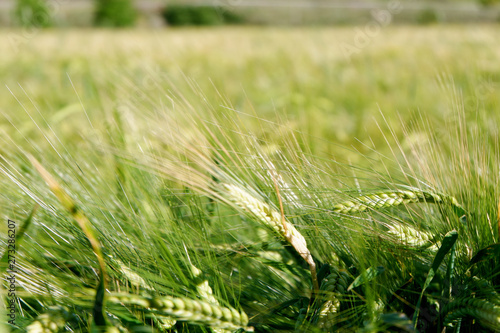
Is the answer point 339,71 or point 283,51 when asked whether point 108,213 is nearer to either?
point 339,71

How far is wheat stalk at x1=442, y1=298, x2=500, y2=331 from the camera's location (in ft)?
1.18

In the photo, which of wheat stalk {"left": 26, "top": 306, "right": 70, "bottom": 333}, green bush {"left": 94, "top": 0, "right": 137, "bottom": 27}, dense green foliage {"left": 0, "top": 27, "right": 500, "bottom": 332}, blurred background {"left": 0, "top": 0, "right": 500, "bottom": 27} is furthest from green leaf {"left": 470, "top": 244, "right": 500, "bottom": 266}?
green bush {"left": 94, "top": 0, "right": 137, "bottom": 27}

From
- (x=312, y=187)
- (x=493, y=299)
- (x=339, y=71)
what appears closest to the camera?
(x=493, y=299)

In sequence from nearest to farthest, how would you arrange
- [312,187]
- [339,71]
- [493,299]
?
[493,299] < [312,187] < [339,71]

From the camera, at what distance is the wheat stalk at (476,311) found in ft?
1.18

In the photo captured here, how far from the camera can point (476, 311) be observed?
369mm

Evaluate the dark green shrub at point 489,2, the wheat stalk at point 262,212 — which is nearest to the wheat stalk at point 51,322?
the wheat stalk at point 262,212

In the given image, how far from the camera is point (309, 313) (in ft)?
1.47

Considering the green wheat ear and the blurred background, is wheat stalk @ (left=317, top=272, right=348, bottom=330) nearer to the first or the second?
the green wheat ear

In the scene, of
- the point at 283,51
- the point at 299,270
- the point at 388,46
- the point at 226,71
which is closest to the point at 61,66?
the point at 226,71

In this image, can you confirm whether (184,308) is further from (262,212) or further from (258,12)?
(258,12)

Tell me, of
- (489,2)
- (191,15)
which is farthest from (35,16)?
(191,15)

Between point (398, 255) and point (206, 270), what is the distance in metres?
0.21

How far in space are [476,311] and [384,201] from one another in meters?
0.13
